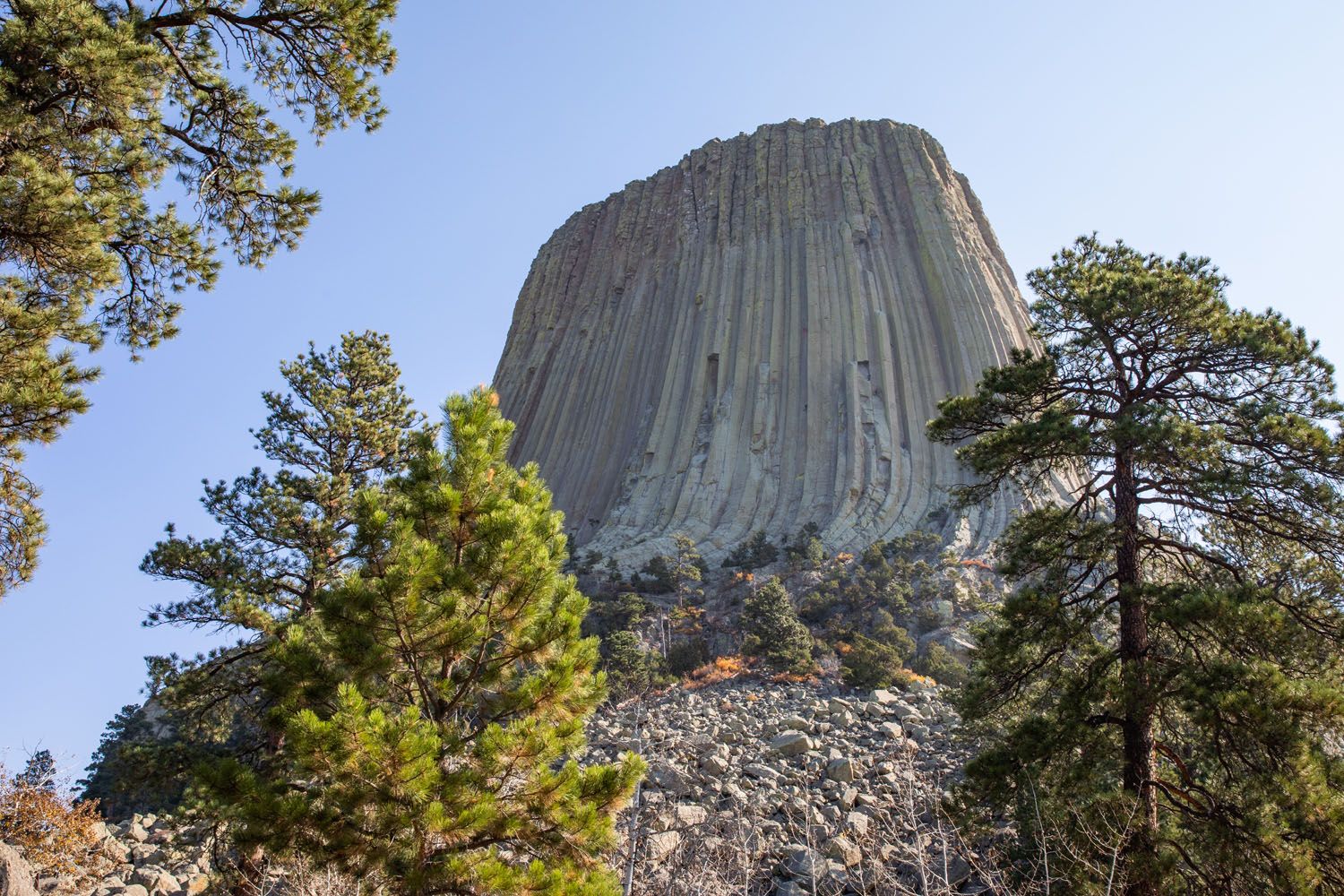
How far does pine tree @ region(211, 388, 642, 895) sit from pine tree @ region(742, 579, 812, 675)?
15.1m

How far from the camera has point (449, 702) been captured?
6340 mm

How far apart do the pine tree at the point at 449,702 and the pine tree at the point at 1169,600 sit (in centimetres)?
339

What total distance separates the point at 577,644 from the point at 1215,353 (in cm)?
648

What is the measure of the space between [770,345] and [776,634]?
69.6ft

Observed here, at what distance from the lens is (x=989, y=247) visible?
1752 inches

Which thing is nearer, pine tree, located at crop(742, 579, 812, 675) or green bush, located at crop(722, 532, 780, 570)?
pine tree, located at crop(742, 579, 812, 675)

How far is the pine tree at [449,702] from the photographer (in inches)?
204

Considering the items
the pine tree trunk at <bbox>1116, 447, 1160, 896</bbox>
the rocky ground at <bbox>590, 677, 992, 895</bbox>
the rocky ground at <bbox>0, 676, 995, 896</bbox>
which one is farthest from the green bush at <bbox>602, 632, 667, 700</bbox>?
the pine tree trunk at <bbox>1116, 447, 1160, 896</bbox>

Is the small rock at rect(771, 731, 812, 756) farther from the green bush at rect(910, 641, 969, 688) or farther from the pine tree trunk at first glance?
the green bush at rect(910, 641, 969, 688)

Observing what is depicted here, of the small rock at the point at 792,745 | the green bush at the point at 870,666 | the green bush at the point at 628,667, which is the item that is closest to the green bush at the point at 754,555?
the green bush at the point at 628,667

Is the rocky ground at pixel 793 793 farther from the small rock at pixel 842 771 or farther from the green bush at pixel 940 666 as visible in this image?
the green bush at pixel 940 666

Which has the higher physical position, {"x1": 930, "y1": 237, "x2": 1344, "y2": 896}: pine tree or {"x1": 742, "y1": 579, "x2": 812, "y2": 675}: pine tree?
{"x1": 742, "y1": 579, "x2": 812, "y2": 675}: pine tree

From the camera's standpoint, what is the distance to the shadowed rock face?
35250 mm

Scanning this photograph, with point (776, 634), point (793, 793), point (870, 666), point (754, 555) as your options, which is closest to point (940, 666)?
point (870, 666)
